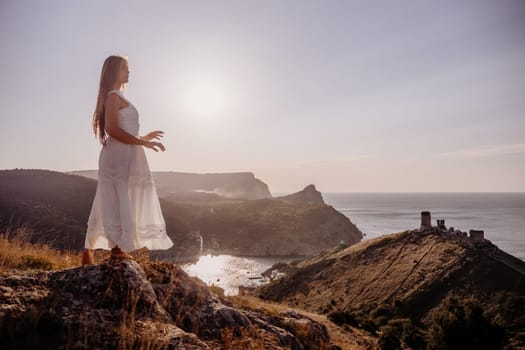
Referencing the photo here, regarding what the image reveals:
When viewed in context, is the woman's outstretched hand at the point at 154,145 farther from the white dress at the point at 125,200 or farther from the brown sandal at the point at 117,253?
the brown sandal at the point at 117,253

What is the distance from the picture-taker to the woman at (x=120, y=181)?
15.9 feet

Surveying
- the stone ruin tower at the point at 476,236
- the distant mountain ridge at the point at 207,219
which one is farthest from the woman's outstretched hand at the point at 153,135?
the stone ruin tower at the point at 476,236

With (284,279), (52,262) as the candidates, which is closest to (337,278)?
(284,279)

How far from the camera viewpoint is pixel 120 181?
4.91m

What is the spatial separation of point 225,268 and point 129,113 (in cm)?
8765

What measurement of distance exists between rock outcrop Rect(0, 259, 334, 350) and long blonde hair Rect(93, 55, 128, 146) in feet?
6.51

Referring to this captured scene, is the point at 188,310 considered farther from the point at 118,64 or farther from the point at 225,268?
the point at 225,268

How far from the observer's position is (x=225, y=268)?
8856 cm

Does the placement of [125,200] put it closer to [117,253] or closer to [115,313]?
[117,253]

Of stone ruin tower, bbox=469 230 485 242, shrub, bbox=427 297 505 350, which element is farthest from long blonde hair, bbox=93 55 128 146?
stone ruin tower, bbox=469 230 485 242

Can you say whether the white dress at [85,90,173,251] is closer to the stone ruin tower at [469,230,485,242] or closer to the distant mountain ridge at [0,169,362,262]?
the distant mountain ridge at [0,169,362,262]

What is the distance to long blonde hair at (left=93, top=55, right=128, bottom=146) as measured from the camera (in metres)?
5.03

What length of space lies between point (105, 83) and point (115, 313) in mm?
3253

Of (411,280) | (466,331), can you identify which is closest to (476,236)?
(411,280)
